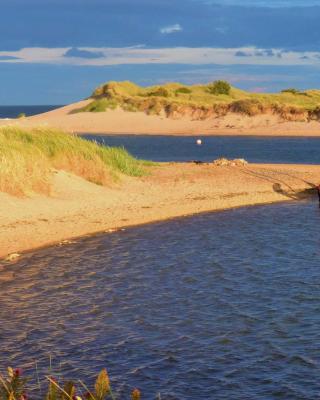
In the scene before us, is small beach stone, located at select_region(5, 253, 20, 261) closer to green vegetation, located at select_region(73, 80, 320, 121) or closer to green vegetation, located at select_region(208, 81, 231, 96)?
green vegetation, located at select_region(73, 80, 320, 121)

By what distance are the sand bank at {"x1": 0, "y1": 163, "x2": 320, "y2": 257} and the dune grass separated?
1.63 feet

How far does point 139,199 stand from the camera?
25.6m

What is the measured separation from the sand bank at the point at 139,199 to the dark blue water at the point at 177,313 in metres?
1.51

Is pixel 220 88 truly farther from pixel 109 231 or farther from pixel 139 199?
pixel 109 231

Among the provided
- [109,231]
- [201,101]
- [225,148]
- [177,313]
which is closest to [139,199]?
[109,231]

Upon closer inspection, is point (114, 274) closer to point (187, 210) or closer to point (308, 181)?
point (187, 210)

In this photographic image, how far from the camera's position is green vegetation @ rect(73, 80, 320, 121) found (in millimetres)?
75625

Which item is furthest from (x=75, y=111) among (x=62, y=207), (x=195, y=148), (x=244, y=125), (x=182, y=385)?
(x=182, y=385)

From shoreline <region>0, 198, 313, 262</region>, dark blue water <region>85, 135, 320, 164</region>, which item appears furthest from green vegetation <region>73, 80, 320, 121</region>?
shoreline <region>0, 198, 313, 262</region>

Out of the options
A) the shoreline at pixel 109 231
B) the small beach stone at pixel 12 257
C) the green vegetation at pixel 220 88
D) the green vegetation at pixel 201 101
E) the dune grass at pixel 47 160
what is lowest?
the shoreline at pixel 109 231

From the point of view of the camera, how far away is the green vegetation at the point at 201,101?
A: 75.6m

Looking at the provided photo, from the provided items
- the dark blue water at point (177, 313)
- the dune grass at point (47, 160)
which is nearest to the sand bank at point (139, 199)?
the dune grass at point (47, 160)

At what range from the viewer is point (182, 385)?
31.9ft

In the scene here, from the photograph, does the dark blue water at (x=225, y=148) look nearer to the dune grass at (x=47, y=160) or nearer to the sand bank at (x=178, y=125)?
the sand bank at (x=178, y=125)
